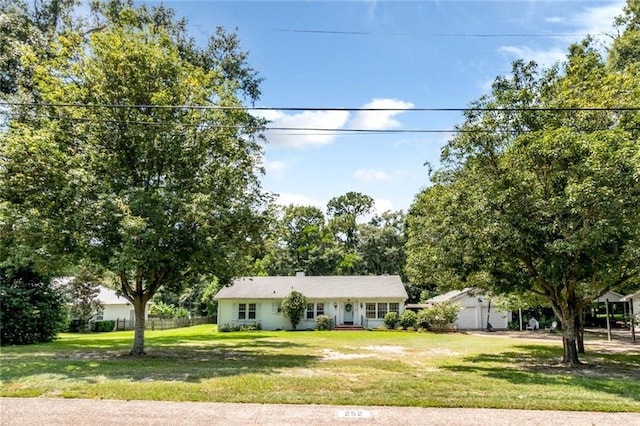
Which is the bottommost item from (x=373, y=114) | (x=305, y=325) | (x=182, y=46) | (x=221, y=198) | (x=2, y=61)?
(x=305, y=325)

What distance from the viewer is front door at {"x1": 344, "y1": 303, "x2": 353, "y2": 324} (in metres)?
35.7

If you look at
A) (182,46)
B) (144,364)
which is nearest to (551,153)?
(144,364)

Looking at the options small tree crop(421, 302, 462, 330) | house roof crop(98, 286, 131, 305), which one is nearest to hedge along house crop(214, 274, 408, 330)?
small tree crop(421, 302, 462, 330)

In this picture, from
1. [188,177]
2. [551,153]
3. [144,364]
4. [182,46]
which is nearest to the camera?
[551,153]

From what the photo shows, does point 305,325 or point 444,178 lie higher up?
point 444,178

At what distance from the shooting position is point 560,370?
13.5 m

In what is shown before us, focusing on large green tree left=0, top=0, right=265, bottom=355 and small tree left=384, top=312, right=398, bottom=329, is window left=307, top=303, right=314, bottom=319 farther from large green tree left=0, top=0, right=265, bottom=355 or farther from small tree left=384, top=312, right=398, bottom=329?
large green tree left=0, top=0, right=265, bottom=355

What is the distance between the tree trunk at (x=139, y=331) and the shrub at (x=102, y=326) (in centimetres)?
2173

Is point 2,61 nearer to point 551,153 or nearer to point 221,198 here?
point 221,198

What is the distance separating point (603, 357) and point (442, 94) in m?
12.5

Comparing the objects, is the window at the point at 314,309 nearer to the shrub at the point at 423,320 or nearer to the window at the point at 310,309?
the window at the point at 310,309

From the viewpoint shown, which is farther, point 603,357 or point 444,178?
point 603,357

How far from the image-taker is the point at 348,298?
115ft

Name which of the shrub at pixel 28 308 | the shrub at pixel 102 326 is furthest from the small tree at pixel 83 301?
the shrub at pixel 28 308
